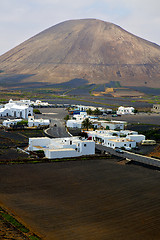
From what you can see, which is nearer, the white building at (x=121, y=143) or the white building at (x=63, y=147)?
the white building at (x=63, y=147)

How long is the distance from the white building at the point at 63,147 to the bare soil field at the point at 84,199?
85.7 inches

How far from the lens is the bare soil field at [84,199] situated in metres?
16.8

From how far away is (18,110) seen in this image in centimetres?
6781

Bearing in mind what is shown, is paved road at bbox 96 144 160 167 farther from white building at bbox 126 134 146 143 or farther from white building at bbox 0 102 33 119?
white building at bbox 0 102 33 119

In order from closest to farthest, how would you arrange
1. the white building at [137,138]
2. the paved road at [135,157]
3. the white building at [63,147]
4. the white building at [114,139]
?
1. the paved road at [135,157]
2. the white building at [63,147]
3. the white building at [114,139]
4. the white building at [137,138]

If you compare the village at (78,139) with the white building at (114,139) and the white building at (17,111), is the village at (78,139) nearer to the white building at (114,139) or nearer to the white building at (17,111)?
the white building at (114,139)

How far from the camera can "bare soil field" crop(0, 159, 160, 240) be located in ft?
55.1

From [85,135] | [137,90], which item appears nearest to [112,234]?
[85,135]

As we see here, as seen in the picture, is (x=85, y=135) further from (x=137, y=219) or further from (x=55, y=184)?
(x=137, y=219)

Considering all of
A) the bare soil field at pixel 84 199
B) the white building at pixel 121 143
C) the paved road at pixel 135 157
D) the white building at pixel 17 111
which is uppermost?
the white building at pixel 17 111

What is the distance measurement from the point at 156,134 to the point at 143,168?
16.1m

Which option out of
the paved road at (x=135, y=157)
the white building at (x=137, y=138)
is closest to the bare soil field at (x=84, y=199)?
the paved road at (x=135, y=157)

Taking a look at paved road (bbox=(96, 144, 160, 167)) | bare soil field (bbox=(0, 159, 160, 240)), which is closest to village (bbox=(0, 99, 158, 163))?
paved road (bbox=(96, 144, 160, 167))

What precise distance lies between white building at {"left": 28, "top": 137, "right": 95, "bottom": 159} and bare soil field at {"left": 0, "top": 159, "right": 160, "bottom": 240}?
218cm
